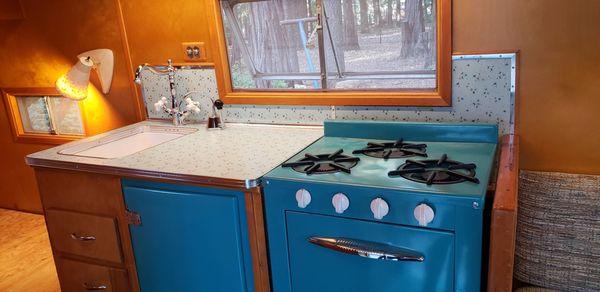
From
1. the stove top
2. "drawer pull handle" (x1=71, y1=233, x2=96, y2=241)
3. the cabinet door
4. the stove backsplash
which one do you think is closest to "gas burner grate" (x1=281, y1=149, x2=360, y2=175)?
the stove top

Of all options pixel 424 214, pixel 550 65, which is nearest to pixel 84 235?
pixel 424 214

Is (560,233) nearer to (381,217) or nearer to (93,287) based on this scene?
(381,217)

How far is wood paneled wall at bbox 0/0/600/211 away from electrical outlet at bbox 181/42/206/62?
27 millimetres

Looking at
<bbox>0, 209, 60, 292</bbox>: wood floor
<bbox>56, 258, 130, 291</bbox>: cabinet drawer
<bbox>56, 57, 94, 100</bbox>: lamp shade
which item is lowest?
<bbox>0, 209, 60, 292</bbox>: wood floor

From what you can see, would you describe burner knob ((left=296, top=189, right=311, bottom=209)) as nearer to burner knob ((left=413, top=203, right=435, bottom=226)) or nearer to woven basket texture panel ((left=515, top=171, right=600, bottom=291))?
burner knob ((left=413, top=203, right=435, bottom=226))

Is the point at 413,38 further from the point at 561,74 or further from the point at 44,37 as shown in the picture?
the point at 44,37

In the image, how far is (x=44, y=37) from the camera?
297cm

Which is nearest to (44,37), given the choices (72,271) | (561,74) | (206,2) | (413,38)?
(206,2)

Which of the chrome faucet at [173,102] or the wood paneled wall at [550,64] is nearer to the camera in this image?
the wood paneled wall at [550,64]

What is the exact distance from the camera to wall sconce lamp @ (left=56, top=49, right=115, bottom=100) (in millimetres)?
2598

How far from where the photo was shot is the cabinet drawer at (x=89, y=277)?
6.88 feet

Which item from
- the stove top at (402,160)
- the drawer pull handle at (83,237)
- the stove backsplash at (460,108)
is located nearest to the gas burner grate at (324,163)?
the stove top at (402,160)

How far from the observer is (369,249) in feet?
4.87

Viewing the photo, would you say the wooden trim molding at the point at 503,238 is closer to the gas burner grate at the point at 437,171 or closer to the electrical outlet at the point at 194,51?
the gas burner grate at the point at 437,171
